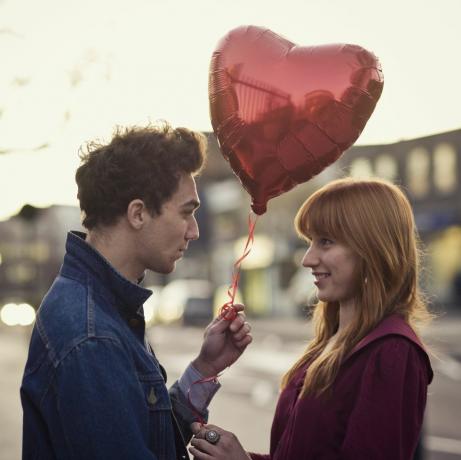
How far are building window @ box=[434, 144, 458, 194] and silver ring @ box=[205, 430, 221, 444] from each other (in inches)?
1240

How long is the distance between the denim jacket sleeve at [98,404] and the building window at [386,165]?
33.5 metres

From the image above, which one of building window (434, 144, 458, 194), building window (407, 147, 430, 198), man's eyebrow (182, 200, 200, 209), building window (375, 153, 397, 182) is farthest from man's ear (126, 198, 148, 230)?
building window (375, 153, 397, 182)

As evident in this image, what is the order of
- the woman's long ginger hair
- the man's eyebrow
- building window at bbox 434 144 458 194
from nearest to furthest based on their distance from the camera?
the man's eyebrow → the woman's long ginger hair → building window at bbox 434 144 458 194

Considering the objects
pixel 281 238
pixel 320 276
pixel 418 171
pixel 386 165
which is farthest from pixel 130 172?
pixel 281 238

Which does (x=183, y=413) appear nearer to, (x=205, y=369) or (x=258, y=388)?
(x=205, y=369)

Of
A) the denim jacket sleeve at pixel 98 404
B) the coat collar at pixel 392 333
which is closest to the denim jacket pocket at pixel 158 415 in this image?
the denim jacket sleeve at pixel 98 404

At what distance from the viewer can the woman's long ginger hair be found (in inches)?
106

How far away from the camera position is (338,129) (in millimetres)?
2799

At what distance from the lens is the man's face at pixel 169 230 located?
7.97 feet

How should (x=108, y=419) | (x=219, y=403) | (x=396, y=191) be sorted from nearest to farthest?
(x=108, y=419) < (x=396, y=191) < (x=219, y=403)

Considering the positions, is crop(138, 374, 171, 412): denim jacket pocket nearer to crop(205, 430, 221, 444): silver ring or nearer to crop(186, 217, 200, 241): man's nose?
crop(205, 430, 221, 444): silver ring

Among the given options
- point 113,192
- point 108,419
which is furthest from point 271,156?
point 108,419

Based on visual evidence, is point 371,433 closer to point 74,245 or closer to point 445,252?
point 74,245

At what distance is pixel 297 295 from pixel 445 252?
21.8 feet
